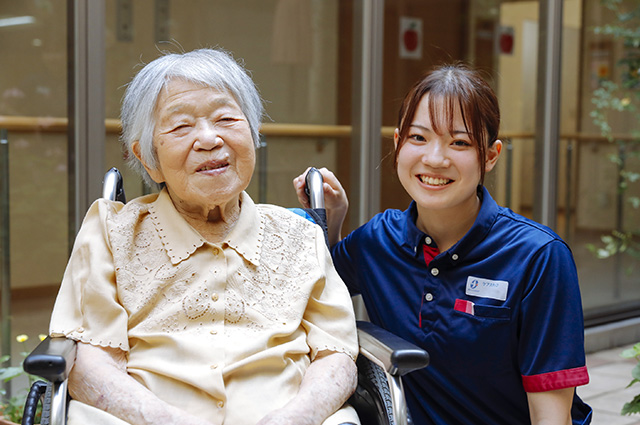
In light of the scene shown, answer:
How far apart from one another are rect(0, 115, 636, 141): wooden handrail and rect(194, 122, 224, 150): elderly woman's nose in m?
0.31

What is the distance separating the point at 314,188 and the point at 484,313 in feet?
2.03

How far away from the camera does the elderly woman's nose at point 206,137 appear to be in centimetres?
179

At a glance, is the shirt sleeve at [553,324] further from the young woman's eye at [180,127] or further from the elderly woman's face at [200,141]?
the young woman's eye at [180,127]

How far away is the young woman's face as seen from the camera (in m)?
1.95

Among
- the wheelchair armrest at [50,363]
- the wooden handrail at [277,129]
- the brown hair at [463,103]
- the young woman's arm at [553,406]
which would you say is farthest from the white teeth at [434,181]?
the wheelchair armrest at [50,363]

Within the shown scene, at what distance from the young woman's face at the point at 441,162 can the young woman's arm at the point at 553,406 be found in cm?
51

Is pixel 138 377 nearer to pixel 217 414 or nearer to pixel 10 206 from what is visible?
pixel 217 414

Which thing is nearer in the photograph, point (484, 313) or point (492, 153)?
point (484, 313)

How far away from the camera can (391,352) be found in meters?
1.72

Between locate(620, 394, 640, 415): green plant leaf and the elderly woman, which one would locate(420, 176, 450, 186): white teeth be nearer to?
the elderly woman

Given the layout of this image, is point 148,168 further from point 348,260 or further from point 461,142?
point 461,142

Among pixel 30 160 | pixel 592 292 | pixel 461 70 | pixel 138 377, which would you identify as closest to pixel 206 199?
pixel 138 377

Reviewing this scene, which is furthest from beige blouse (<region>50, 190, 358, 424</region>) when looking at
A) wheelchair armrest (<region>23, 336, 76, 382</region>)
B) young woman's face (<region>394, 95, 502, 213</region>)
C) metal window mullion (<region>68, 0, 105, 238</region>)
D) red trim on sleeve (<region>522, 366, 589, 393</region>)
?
metal window mullion (<region>68, 0, 105, 238</region>)

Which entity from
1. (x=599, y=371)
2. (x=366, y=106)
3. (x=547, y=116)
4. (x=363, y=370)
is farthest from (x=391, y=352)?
(x=547, y=116)
